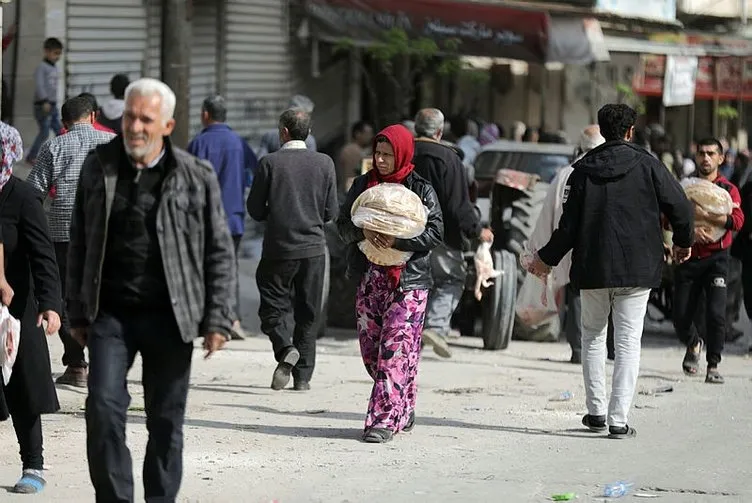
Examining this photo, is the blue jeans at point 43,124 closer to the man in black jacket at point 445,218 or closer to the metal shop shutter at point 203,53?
the metal shop shutter at point 203,53

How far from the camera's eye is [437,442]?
9.09m

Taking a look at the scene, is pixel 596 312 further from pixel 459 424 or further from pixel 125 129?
pixel 125 129

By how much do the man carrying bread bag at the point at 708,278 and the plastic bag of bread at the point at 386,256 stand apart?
384 centimetres

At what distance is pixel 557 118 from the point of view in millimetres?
29578

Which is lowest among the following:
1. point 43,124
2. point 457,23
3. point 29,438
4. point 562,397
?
point 562,397

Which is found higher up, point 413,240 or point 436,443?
point 413,240

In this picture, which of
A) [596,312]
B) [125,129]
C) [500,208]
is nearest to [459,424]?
[596,312]

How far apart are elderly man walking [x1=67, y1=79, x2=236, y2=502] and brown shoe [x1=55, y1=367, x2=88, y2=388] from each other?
4555mm

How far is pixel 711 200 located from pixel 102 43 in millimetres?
8374

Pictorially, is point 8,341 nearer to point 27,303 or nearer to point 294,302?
point 27,303

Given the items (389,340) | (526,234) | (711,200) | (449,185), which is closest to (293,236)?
(449,185)

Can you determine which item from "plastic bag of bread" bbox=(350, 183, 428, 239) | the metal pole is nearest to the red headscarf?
"plastic bag of bread" bbox=(350, 183, 428, 239)

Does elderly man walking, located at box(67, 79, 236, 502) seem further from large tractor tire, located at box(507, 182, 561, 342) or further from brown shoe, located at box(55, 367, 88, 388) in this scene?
large tractor tire, located at box(507, 182, 561, 342)

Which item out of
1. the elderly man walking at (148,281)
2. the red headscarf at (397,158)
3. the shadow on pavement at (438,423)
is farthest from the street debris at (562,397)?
the elderly man walking at (148,281)
